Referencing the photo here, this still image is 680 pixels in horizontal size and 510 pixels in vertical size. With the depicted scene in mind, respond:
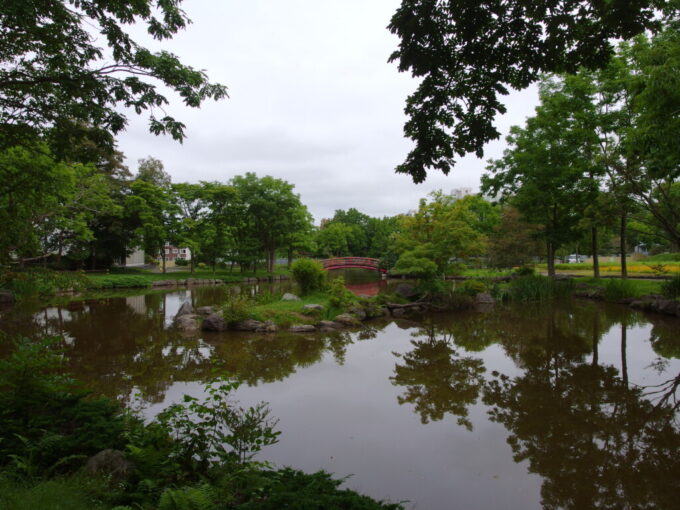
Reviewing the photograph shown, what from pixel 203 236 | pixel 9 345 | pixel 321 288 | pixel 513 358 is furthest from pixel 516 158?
pixel 203 236

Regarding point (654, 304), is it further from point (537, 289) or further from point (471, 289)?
point (471, 289)

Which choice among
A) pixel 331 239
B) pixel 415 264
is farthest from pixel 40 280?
pixel 331 239

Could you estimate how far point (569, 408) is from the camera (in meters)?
4.81

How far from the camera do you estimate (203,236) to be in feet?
90.2

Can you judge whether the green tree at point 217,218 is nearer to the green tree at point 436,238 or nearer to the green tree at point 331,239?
the green tree at point 436,238

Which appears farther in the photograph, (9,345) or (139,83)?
(9,345)

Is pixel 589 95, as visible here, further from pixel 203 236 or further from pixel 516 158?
pixel 203 236

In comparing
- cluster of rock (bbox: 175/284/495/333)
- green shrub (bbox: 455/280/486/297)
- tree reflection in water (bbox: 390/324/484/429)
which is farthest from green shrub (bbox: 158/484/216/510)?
green shrub (bbox: 455/280/486/297)

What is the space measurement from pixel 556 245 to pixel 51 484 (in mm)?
18938

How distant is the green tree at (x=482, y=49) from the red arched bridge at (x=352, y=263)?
2943 cm

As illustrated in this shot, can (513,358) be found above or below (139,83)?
below

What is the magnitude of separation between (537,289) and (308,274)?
970cm

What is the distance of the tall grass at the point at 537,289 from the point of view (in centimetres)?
1578

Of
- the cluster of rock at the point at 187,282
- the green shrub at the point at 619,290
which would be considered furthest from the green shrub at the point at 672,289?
the cluster of rock at the point at 187,282
